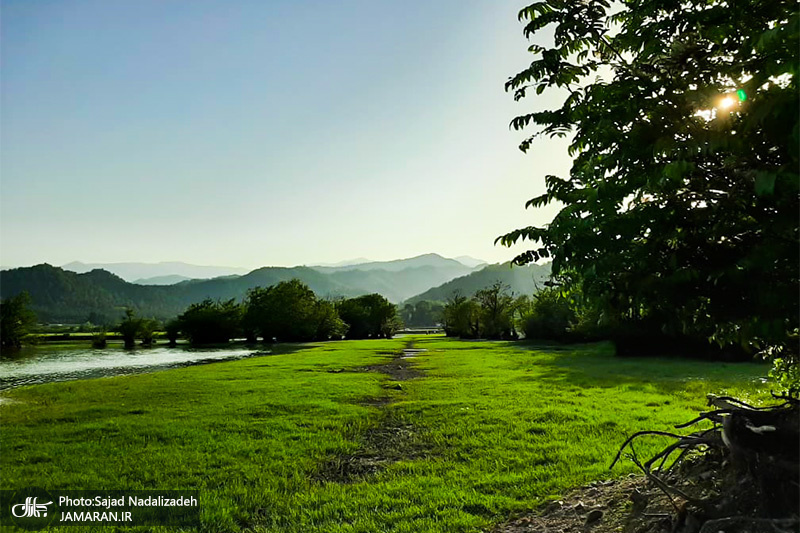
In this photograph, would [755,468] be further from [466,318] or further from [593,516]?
[466,318]

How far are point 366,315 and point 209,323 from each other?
37.4m

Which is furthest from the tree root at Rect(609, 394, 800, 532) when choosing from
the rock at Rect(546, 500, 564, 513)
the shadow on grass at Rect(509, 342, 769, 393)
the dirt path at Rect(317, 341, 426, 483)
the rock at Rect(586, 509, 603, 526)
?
the shadow on grass at Rect(509, 342, 769, 393)

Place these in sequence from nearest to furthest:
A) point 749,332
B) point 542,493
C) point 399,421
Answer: point 749,332, point 542,493, point 399,421

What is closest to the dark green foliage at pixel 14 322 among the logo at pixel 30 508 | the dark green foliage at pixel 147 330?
the dark green foliage at pixel 147 330

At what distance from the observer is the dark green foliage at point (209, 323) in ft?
335

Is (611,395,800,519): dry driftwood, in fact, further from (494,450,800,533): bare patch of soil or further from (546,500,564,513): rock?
(546,500,564,513): rock

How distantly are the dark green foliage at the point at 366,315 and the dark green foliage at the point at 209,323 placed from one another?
85.5ft

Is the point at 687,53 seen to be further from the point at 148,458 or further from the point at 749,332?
the point at 148,458

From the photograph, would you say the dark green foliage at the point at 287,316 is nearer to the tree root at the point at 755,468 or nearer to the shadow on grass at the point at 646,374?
the shadow on grass at the point at 646,374

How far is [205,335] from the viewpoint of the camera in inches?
4080

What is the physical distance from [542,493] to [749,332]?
16.1ft

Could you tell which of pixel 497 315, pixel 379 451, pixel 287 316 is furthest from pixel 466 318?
pixel 379 451

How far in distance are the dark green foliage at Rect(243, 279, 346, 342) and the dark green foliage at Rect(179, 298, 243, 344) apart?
186 inches

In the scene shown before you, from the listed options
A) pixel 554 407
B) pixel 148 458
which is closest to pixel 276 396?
pixel 148 458
